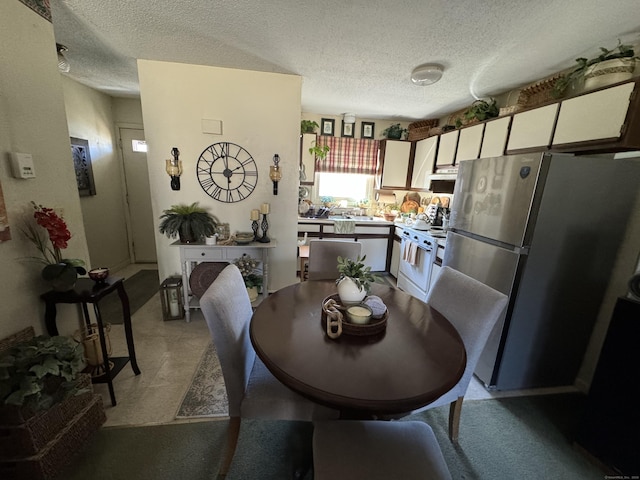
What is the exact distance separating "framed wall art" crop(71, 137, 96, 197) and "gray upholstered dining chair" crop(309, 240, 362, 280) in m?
2.86

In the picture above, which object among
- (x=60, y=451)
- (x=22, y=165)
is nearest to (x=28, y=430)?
(x=60, y=451)

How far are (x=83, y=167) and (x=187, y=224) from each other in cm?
176

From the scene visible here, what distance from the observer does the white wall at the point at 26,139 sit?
124cm

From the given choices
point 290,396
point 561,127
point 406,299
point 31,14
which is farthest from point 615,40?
point 31,14

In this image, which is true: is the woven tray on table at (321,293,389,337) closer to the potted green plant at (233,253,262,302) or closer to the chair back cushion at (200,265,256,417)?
the chair back cushion at (200,265,256,417)

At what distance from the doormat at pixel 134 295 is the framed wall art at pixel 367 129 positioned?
3672 millimetres

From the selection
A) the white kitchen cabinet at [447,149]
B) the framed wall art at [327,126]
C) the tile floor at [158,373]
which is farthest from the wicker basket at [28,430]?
the framed wall art at [327,126]

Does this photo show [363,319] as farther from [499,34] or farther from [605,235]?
[499,34]

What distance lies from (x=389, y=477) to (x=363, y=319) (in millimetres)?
537

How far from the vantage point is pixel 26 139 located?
133 centimetres

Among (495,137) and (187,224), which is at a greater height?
(495,137)

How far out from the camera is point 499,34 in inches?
66.1

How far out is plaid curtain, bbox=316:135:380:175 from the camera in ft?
12.9

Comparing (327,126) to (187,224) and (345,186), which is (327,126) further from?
(187,224)
